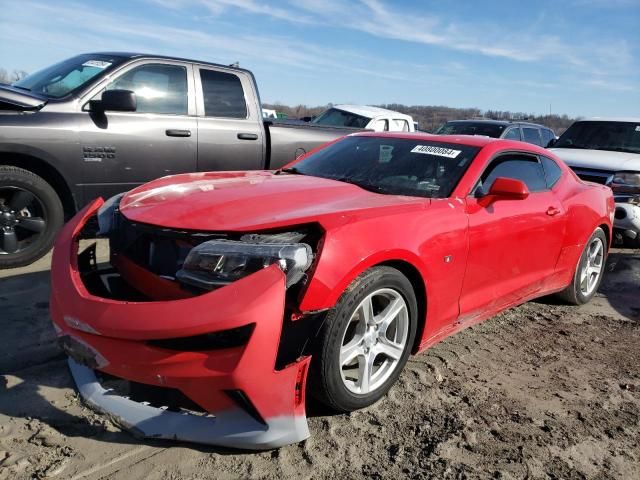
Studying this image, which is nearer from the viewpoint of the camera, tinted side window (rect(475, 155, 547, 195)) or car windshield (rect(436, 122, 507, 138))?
tinted side window (rect(475, 155, 547, 195))

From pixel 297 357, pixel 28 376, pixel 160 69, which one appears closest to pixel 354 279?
pixel 297 357

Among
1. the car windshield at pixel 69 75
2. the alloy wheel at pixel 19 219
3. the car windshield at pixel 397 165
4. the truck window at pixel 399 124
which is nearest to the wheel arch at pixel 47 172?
the alloy wheel at pixel 19 219

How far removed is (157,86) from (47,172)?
4.49 feet

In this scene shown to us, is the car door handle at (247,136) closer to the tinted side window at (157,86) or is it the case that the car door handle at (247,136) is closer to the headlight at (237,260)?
the tinted side window at (157,86)

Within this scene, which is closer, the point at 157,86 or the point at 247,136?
the point at 157,86

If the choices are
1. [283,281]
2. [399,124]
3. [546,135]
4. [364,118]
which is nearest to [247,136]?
[283,281]

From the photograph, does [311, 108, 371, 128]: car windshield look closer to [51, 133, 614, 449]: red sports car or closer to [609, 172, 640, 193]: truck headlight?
[609, 172, 640, 193]: truck headlight

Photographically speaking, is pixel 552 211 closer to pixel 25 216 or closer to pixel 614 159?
pixel 614 159

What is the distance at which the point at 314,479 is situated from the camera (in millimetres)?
2234

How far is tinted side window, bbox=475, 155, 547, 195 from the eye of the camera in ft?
11.8

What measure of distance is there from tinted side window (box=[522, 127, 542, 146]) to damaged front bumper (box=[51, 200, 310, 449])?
35.6 ft

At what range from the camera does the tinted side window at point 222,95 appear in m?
5.73

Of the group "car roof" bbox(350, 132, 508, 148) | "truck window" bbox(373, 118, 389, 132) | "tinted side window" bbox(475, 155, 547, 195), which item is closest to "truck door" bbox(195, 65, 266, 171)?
"car roof" bbox(350, 132, 508, 148)

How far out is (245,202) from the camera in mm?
2797
